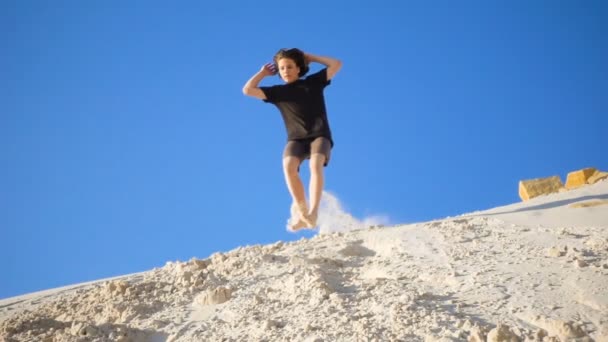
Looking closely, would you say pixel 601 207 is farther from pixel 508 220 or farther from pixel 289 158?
pixel 289 158

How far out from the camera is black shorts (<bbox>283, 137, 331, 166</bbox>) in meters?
5.03

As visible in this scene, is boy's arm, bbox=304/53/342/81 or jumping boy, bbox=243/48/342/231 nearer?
jumping boy, bbox=243/48/342/231

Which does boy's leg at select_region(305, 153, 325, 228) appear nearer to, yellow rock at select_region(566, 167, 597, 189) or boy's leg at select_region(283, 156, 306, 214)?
boy's leg at select_region(283, 156, 306, 214)

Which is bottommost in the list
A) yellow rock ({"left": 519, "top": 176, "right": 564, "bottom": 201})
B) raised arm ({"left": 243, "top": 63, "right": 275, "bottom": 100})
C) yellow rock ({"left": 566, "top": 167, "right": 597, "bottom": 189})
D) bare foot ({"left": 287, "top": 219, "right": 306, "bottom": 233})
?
bare foot ({"left": 287, "top": 219, "right": 306, "bottom": 233})

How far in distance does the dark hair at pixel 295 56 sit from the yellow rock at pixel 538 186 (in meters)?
3.83

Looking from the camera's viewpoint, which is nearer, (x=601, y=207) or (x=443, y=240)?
(x=443, y=240)

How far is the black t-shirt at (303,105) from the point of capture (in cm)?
521

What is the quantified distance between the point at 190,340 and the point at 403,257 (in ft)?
5.18

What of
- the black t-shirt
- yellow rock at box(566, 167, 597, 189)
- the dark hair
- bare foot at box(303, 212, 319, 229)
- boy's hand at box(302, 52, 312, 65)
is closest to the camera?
bare foot at box(303, 212, 319, 229)

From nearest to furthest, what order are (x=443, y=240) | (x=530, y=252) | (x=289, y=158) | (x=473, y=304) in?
(x=473, y=304) < (x=530, y=252) < (x=443, y=240) < (x=289, y=158)

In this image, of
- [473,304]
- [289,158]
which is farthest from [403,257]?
[289,158]

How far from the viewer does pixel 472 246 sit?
3.66 metres

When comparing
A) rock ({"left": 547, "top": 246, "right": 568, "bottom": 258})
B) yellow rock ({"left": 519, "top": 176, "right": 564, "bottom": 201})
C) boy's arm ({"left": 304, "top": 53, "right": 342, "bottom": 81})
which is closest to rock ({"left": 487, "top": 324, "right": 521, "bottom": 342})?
rock ({"left": 547, "top": 246, "right": 568, "bottom": 258})

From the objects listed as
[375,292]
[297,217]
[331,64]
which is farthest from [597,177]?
[375,292]
